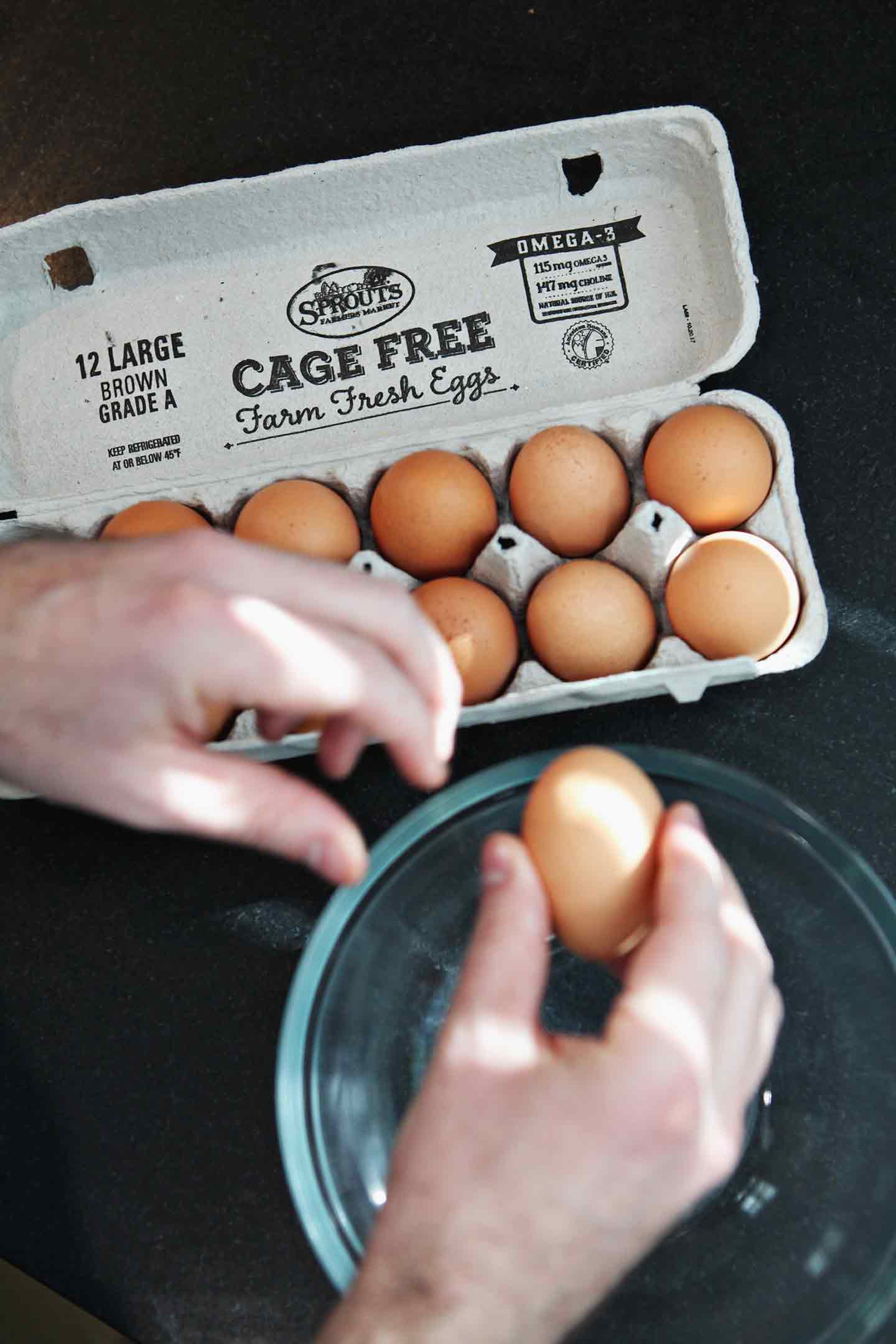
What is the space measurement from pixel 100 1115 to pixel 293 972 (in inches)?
8.7

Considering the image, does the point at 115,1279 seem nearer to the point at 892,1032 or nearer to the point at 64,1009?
the point at 64,1009

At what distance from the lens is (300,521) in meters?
0.93

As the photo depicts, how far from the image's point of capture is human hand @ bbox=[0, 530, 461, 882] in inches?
24.4

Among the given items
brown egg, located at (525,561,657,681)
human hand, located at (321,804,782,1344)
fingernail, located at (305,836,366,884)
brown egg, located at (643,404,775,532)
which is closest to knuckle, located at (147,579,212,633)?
fingernail, located at (305,836,366,884)

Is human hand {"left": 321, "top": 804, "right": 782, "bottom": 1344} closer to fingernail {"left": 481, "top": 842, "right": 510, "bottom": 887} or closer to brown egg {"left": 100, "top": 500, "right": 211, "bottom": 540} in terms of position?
fingernail {"left": 481, "top": 842, "right": 510, "bottom": 887}

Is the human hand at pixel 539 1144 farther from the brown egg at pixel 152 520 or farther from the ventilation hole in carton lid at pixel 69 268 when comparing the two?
the ventilation hole in carton lid at pixel 69 268

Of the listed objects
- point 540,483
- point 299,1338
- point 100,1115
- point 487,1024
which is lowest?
point 299,1338

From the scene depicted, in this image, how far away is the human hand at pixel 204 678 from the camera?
62cm

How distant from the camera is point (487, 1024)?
1.89ft

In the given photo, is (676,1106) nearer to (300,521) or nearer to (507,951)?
(507,951)

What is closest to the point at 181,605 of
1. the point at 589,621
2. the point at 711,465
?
the point at 589,621

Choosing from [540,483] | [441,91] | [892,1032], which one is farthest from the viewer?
[441,91]

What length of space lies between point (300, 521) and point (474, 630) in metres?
0.18

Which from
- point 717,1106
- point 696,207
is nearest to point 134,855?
point 717,1106
